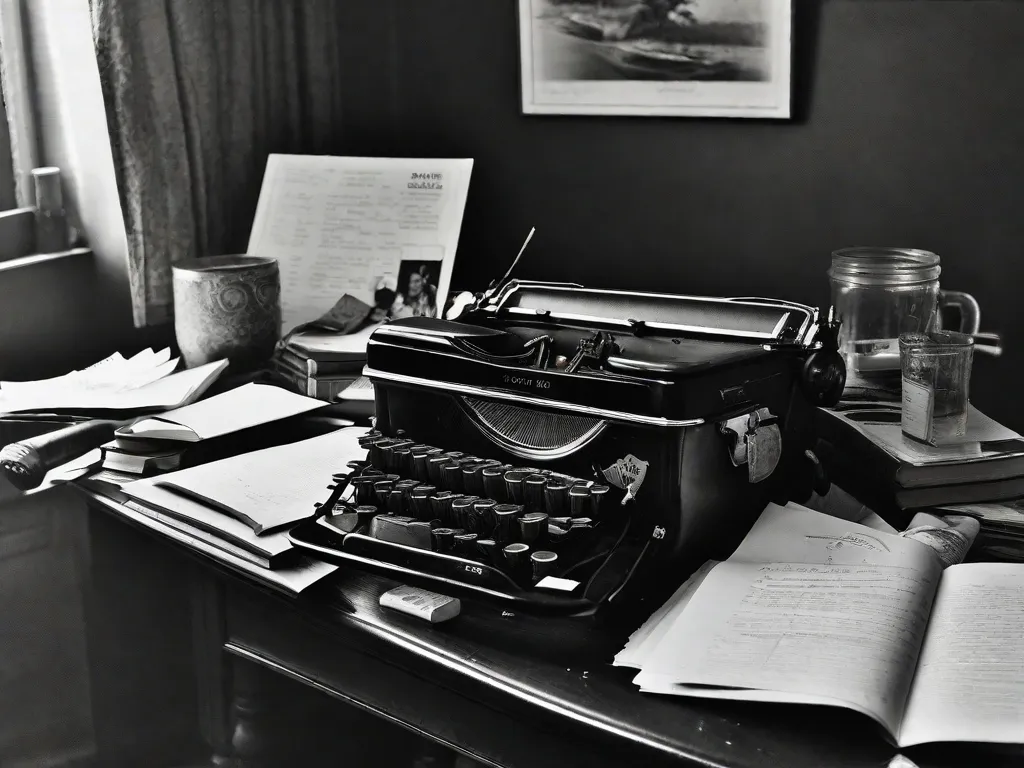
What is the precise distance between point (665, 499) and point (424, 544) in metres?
0.24

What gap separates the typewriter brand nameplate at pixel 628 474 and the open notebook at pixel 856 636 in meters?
0.11

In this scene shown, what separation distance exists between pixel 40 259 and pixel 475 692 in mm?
1524

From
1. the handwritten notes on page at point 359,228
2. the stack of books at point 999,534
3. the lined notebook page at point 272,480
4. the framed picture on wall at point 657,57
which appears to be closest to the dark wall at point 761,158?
the framed picture on wall at point 657,57

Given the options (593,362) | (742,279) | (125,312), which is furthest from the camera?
(125,312)

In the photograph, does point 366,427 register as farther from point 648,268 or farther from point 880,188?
point 880,188

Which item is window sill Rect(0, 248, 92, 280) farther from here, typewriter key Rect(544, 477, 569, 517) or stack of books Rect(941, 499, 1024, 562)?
stack of books Rect(941, 499, 1024, 562)

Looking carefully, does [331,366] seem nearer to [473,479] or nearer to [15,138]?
[473,479]

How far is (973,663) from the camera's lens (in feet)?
2.59

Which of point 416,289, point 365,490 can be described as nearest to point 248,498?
point 365,490

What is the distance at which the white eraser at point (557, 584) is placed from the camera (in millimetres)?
884

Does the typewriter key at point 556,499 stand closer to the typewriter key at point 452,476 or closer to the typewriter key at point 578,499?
the typewriter key at point 578,499

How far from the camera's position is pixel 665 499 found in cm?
97

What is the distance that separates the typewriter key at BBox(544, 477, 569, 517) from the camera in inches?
39.0

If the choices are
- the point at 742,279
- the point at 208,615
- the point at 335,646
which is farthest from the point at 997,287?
the point at 208,615
